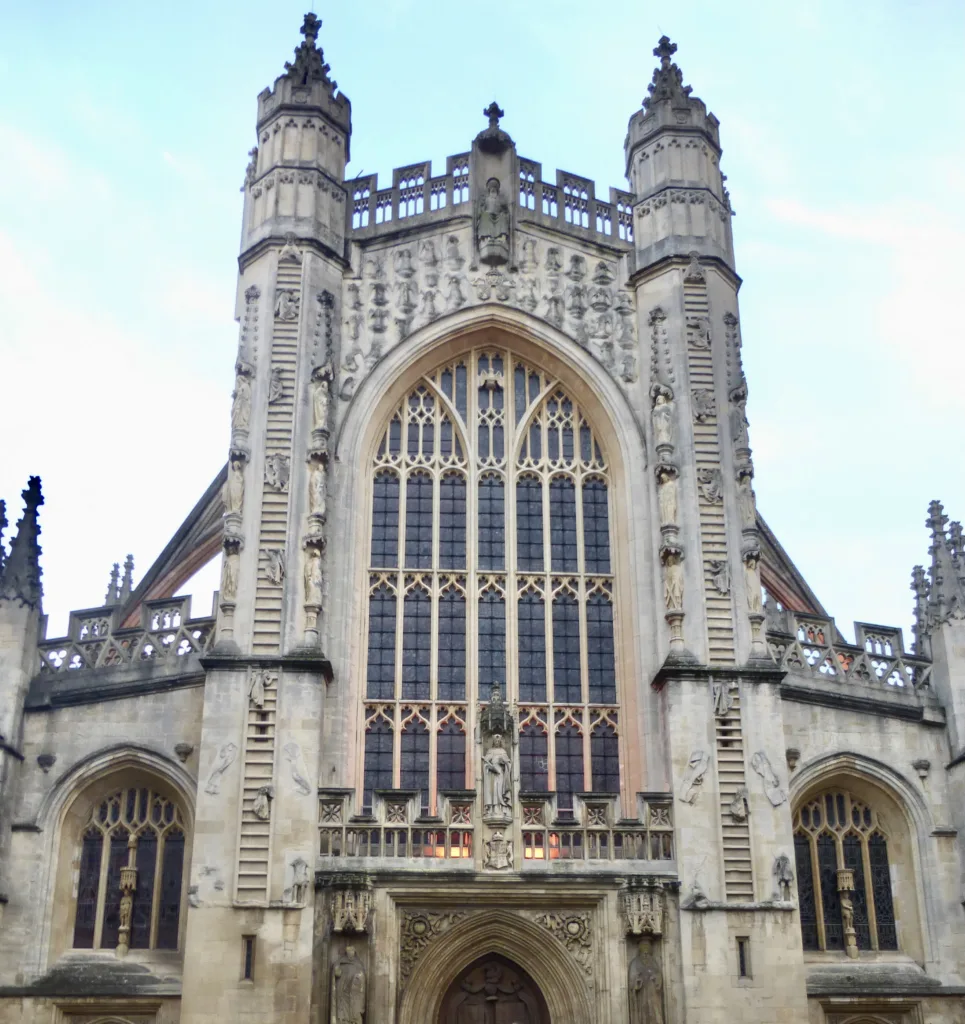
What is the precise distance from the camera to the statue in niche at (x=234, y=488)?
2153 cm

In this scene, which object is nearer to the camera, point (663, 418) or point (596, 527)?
point (663, 418)

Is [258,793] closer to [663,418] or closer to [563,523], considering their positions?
[563,523]

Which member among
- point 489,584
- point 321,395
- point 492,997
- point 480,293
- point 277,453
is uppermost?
point 480,293

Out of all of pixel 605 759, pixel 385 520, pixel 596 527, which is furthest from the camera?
pixel 596 527

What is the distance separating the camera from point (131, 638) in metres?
21.9

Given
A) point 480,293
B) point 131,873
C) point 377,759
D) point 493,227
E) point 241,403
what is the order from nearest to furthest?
point 131,873 < point 377,759 < point 241,403 < point 480,293 < point 493,227

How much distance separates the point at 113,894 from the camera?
814 inches

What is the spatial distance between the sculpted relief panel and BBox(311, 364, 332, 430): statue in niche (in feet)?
2.49

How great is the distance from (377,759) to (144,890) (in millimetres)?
3914

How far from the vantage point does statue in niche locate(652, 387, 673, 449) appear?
22.6 meters

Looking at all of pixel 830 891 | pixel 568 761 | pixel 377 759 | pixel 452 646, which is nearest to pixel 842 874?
pixel 830 891

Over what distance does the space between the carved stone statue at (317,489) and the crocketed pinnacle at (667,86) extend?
9.57m

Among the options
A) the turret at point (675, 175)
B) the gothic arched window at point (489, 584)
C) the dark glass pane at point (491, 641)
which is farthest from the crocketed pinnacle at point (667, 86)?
the dark glass pane at point (491, 641)

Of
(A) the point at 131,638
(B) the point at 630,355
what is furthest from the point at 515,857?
(B) the point at 630,355
